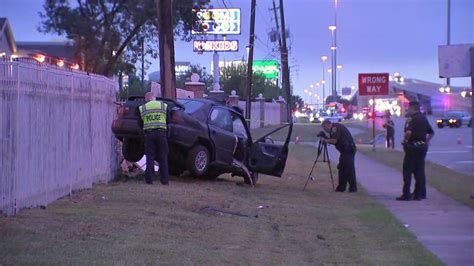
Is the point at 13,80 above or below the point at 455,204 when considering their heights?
above

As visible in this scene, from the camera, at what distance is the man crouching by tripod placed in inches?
578

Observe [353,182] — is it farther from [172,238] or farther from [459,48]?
[172,238]

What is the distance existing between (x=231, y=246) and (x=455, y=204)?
252 inches

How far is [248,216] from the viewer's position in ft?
34.0

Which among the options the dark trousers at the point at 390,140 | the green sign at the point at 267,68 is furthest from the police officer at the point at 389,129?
the green sign at the point at 267,68

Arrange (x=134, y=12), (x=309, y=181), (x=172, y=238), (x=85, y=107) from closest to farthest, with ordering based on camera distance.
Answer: (x=172, y=238), (x=85, y=107), (x=309, y=181), (x=134, y=12)

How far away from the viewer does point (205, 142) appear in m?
13.3

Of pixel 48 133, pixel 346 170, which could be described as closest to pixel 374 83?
pixel 346 170

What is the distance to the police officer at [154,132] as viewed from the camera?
11.9 meters

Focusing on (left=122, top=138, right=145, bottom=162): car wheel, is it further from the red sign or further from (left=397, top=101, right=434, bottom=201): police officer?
the red sign

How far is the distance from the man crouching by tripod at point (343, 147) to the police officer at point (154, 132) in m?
4.07

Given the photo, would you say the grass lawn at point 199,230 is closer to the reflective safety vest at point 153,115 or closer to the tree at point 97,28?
the reflective safety vest at point 153,115

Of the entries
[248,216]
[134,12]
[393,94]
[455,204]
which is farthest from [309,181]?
[393,94]

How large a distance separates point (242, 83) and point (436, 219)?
61.6 metres
